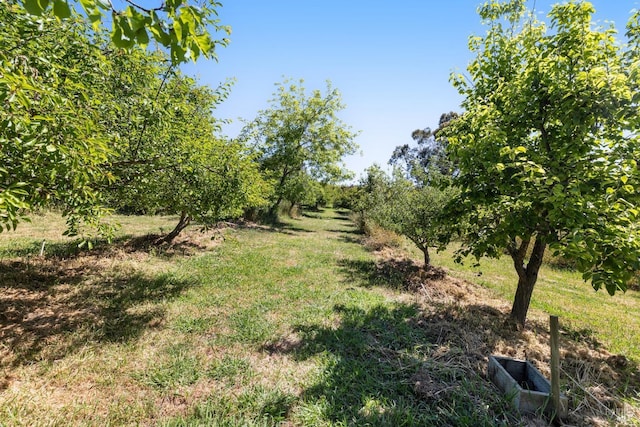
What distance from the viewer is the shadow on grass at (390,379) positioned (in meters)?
3.14

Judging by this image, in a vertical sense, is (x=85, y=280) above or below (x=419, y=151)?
below

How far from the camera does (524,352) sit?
4.79 metres

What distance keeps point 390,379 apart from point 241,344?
2376 mm

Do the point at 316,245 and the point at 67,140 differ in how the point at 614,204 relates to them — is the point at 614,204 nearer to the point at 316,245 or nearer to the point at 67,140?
the point at 67,140

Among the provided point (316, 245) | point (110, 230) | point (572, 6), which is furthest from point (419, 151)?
point (110, 230)

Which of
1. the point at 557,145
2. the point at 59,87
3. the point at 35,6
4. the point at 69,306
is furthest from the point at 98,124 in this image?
the point at 557,145

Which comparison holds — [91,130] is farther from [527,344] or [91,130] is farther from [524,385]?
[527,344]

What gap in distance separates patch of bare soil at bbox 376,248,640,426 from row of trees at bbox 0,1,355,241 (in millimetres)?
4753

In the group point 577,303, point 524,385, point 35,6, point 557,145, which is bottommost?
point 524,385

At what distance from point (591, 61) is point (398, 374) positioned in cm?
526

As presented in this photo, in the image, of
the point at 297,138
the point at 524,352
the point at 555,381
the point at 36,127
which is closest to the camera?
the point at 36,127

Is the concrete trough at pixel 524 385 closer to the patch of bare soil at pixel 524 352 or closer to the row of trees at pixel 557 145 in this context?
the patch of bare soil at pixel 524 352

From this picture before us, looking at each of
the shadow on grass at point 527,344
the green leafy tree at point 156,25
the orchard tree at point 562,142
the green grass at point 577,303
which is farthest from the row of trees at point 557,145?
the green leafy tree at point 156,25

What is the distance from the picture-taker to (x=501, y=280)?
10156 millimetres
